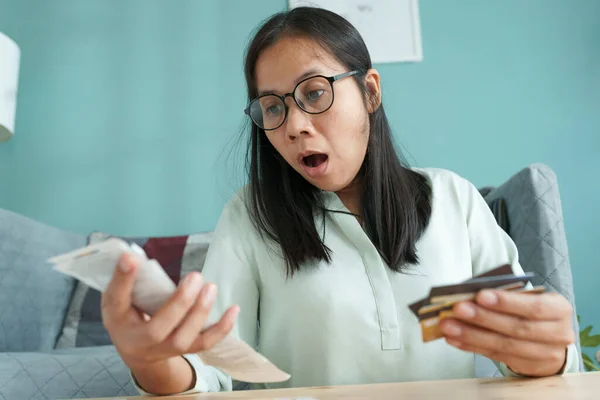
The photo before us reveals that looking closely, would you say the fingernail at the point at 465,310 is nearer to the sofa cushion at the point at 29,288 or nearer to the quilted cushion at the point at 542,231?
the quilted cushion at the point at 542,231

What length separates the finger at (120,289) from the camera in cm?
54

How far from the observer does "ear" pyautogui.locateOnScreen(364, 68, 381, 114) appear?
111cm

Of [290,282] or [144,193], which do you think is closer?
[290,282]

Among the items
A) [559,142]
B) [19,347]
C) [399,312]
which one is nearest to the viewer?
[399,312]

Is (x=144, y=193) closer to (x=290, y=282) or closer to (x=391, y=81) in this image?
(x=391, y=81)

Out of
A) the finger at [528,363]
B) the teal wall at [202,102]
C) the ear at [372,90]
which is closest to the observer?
the finger at [528,363]

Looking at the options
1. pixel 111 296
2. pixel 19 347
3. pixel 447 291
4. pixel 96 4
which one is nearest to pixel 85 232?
pixel 19 347

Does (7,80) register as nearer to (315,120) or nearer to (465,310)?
(315,120)

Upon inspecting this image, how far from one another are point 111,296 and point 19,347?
1246 millimetres

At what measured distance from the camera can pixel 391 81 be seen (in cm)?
240

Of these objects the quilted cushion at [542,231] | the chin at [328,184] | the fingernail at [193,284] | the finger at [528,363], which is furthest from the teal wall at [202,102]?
the fingernail at [193,284]

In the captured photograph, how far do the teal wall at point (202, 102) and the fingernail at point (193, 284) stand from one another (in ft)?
5.95

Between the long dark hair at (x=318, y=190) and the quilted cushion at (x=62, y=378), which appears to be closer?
the long dark hair at (x=318, y=190)

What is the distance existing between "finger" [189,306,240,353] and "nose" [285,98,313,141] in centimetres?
47
